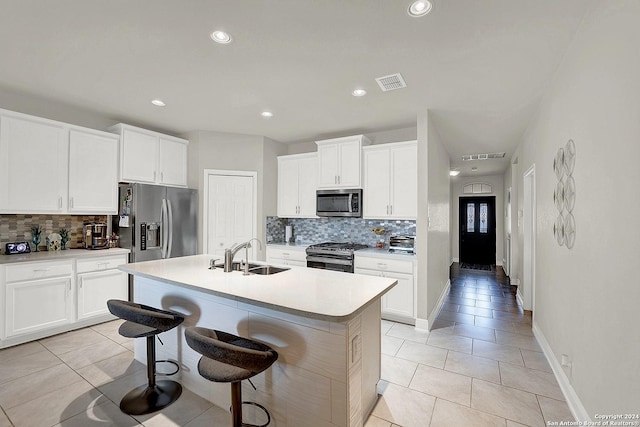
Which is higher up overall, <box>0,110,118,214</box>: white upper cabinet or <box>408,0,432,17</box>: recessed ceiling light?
<box>408,0,432,17</box>: recessed ceiling light

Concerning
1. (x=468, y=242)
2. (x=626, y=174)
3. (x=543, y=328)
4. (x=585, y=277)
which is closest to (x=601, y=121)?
(x=626, y=174)

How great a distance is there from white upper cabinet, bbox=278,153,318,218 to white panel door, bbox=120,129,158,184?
1.93 metres

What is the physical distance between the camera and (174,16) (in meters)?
1.99

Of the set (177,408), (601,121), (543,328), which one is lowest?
(177,408)

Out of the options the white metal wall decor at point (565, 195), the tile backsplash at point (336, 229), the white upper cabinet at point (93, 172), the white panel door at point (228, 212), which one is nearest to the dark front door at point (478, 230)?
the tile backsplash at point (336, 229)

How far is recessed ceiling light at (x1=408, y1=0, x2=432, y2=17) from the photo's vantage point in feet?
5.94

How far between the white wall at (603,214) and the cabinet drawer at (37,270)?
4681mm

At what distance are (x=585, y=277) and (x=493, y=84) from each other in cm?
194

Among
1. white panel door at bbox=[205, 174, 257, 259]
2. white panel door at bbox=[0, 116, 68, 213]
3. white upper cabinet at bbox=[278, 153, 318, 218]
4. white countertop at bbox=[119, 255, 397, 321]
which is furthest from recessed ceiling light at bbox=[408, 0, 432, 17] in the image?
white panel door at bbox=[0, 116, 68, 213]

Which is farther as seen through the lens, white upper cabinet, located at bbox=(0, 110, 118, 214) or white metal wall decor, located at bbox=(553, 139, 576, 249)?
white upper cabinet, located at bbox=(0, 110, 118, 214)

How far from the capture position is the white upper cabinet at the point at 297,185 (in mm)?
4906

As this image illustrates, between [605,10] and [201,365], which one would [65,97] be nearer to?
[201,365]

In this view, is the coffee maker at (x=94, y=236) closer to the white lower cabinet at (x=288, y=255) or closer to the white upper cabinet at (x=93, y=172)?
the white upper cabinet at (x=93, y=172)

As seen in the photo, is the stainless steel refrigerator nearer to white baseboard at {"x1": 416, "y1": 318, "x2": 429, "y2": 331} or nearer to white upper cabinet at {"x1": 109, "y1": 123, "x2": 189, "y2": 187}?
white upper cabinet at {"x1": 109, "y1": 123, "x2": 189, "y2": 187}
